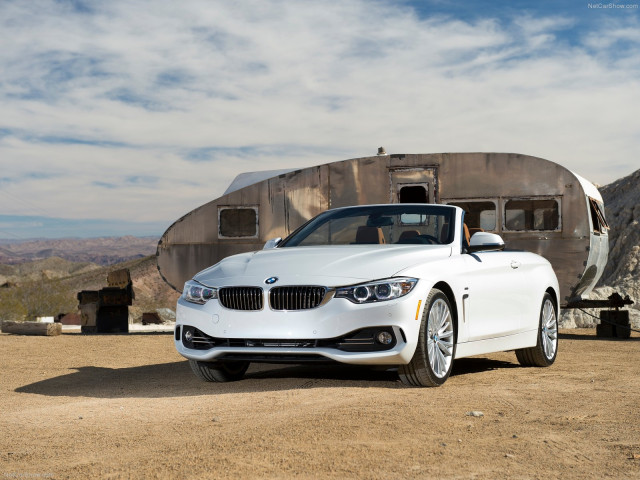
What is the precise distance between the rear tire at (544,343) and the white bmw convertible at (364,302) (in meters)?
0.79

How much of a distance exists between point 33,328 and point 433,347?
1194 centimetres

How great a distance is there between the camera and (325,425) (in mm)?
5832

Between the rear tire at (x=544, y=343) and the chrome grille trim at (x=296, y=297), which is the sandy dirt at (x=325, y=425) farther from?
the chrome grille trim at (x=296, y=297)

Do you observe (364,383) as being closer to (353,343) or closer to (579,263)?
(353,343)

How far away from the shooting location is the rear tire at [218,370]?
8357 mm

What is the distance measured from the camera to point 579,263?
15086 mm

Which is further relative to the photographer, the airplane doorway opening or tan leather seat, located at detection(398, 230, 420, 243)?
the airplane doorway opening

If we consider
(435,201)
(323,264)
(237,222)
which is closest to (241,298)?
(323,264)

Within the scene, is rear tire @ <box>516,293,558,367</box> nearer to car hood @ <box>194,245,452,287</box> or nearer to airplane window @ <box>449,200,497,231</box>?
car hood @ <box>194,245,452,287</box>

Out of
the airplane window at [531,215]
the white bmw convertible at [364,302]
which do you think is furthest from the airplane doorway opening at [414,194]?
the white bmw convertible at [364,302]

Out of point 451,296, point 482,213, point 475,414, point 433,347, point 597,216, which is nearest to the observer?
point 475,414

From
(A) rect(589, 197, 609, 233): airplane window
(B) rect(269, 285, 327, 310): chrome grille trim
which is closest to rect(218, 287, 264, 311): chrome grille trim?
(B) rect(269, 285, 327, 310): chrome grille trim

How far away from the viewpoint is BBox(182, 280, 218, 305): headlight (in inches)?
310

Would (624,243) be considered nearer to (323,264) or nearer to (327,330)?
(323,264)
